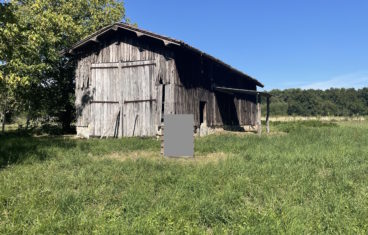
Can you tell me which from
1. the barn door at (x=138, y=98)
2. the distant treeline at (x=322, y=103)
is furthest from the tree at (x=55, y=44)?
the distant treeline at (x=322, y=103)

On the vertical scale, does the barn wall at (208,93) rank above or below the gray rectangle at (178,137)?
above

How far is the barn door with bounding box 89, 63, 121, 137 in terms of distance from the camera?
53.0 feet

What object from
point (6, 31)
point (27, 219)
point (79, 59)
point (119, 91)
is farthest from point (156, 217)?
point (79, 59)

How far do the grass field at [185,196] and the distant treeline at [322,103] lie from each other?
304ft

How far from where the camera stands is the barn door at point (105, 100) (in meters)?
16.2

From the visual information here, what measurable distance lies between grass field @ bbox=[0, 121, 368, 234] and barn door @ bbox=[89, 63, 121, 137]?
26.0 ft

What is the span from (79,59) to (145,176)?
1302 centimetres

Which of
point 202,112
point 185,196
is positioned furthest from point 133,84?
point 185,196

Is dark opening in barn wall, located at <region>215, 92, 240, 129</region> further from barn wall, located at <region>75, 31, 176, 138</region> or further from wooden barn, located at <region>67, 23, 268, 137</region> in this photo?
barn wall, located at <region>75, 31, 176, 138</region>

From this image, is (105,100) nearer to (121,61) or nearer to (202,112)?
(121,61)

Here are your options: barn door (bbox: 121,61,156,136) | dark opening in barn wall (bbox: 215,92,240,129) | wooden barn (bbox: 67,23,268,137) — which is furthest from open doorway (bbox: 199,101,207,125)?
barn door (bbox: 121,61,156,136)

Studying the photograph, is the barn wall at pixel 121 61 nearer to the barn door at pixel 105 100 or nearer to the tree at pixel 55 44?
the barn door at pixel 105 100

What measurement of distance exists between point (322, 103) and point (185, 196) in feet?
348

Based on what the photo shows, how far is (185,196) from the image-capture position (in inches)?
201
